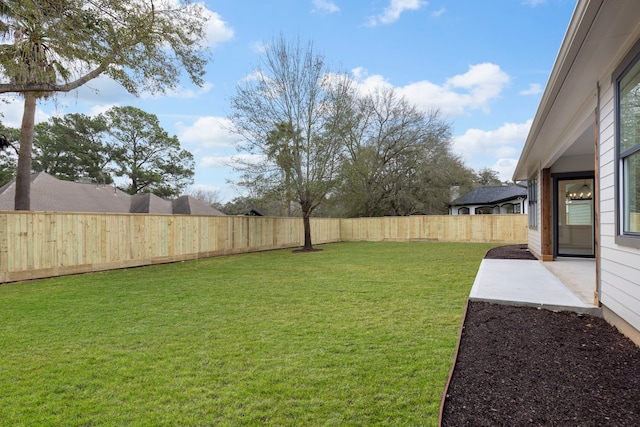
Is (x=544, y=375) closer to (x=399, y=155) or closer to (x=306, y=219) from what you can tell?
(x=306, y=219)

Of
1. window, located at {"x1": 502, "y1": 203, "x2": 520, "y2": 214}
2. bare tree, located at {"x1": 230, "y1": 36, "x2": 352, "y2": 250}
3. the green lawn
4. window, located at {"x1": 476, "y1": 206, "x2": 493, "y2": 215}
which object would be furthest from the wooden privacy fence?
window, located at {"x1": 476, "y1": 206, "x2": 493, "y2": 215}

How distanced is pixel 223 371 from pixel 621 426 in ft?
7.46

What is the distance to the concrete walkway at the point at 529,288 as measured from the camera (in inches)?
143

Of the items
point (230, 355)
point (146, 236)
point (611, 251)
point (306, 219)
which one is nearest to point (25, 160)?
point (146, 236)

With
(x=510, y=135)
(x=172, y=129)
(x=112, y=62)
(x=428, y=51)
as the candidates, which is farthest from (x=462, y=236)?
(x=172, y=129)

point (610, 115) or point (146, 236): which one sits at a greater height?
point (610, 115)

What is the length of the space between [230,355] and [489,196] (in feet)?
76.6

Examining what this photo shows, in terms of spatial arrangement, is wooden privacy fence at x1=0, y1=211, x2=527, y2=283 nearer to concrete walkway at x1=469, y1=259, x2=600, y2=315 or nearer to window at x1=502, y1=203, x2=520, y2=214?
window at x1=502, y1=203, x2=520, y2=214

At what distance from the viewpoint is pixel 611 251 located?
310cm

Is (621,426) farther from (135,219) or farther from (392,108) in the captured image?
(392,108)

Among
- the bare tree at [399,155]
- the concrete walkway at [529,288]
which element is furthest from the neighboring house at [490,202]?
the concrete walkway at [529,288]

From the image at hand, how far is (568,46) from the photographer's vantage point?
2.61m

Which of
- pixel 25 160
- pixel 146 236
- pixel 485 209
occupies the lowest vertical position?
pixel 146 236

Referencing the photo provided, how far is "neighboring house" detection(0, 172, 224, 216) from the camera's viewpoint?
13.1 metres
